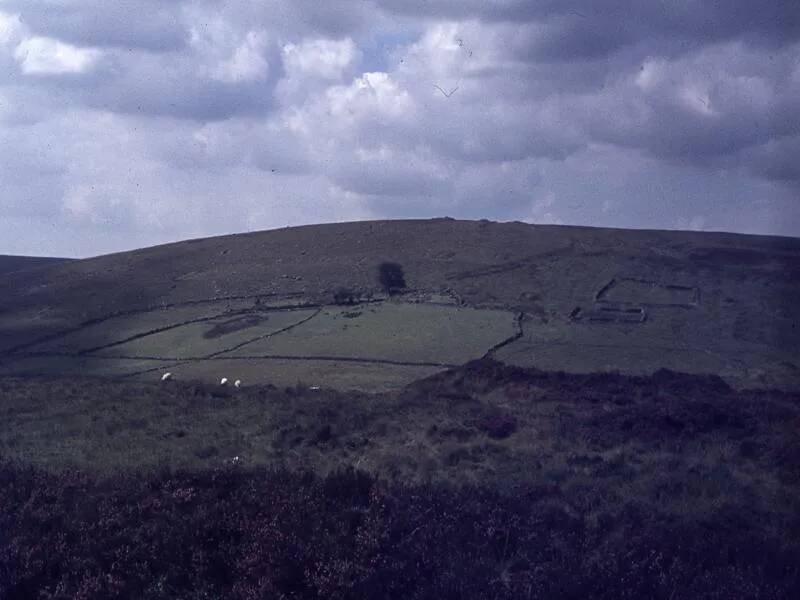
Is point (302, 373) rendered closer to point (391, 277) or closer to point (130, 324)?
point (130, 324)

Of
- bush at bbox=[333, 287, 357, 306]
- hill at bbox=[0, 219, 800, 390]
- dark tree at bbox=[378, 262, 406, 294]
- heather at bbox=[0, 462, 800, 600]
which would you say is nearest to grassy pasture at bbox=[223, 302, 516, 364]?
hill at bbox=[0, 219, 800, 390]

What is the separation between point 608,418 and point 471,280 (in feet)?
94.4

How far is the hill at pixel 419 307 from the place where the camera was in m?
29.8

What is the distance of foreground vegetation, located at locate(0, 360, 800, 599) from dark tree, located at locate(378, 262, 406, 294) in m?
27.5

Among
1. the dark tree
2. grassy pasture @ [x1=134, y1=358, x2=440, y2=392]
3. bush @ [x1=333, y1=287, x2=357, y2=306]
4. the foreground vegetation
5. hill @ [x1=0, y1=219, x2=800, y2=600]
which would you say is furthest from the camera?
the dark tree

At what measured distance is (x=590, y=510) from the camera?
9.58 metres

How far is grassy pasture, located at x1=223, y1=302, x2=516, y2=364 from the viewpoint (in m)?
30.9

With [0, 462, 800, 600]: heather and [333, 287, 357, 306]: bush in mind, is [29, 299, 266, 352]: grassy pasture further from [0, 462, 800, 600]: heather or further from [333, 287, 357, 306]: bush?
[0, 462, 800, 600]: heather

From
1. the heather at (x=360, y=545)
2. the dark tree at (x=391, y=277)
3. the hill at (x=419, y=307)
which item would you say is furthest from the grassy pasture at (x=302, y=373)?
the heather at (x=360, y=545)

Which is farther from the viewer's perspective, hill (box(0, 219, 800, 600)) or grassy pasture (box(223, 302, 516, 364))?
grassy pasture (box(223, 302, 516, 364))

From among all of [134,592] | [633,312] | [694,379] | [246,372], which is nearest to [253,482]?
[134,592]

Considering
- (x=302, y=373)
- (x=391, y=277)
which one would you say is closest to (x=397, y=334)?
(x=302, y=373)

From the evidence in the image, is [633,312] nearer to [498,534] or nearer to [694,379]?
[694,379]

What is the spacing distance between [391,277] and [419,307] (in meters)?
7.26
